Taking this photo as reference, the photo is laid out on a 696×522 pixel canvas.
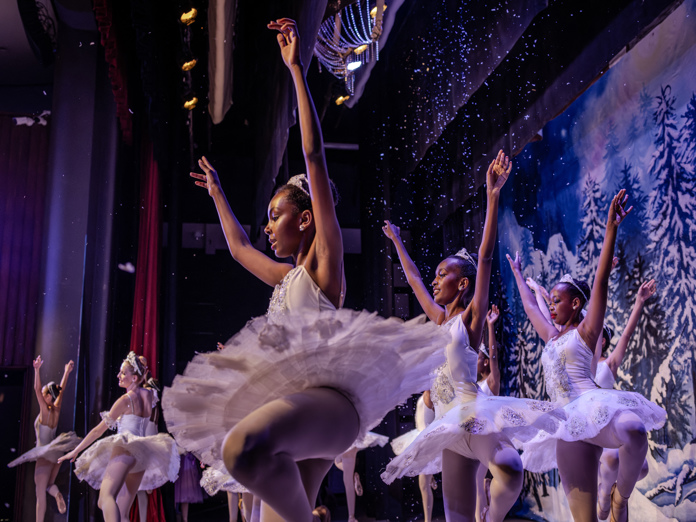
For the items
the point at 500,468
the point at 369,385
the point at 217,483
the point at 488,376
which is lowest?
the point at 217,483

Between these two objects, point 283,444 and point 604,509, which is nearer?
point 283,444

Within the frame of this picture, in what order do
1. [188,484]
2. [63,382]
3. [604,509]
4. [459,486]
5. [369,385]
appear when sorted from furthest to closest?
[188,484], [63,382], [604,509], [459,486], [369,385]

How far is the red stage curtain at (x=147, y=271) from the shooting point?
28.3ft

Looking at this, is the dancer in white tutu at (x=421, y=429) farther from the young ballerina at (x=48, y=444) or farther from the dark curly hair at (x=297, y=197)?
the dark curly hair at (x=297, y=197)

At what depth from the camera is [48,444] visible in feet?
22.8

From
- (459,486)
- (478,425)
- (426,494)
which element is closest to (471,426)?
(478,425)

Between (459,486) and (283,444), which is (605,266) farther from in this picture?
(283,444)

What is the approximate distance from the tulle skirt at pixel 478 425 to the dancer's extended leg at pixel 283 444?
1.13 metres

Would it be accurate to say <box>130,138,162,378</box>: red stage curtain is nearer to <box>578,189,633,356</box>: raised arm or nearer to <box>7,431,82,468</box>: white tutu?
<box>7,431,82,468</box>: white tutu

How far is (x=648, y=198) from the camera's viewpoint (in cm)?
510

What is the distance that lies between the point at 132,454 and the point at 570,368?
3980 mm

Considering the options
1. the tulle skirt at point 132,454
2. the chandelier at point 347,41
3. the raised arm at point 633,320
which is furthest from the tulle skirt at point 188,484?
the raised arm at point 633,320

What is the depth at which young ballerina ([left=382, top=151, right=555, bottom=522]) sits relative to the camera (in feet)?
8.46

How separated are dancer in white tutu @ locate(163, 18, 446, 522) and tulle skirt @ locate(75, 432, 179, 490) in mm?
4109
